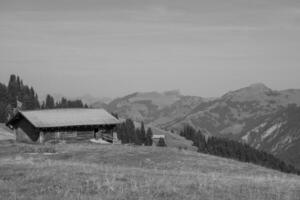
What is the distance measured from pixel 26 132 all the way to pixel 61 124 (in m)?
6.22

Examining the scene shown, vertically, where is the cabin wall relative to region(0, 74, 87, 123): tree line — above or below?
below

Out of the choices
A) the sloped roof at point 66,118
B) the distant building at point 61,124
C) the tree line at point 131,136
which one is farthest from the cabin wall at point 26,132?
the tree line at point 131,136

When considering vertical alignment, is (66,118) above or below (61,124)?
above

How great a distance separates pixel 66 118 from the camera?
64.5 m

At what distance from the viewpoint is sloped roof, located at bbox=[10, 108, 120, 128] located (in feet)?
206

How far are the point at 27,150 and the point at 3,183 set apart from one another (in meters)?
30.9

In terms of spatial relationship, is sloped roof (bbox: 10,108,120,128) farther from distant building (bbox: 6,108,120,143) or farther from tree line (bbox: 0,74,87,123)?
tree line (bbox: 0,74,87,123)

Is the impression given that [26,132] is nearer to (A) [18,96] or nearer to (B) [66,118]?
(B) [66,118]

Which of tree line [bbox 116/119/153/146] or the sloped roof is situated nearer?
the sloped roof

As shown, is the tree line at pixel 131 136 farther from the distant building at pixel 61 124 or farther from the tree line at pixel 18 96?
the distant building at pixel 61 124

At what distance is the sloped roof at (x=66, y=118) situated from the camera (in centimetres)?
6272

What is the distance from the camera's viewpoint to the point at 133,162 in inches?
1647

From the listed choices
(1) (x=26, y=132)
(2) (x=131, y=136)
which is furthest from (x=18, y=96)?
(1) (x=26, y=132)

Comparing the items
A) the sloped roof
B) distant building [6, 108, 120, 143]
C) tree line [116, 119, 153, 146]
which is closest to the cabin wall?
distant building [6, 108, 120, 143]
